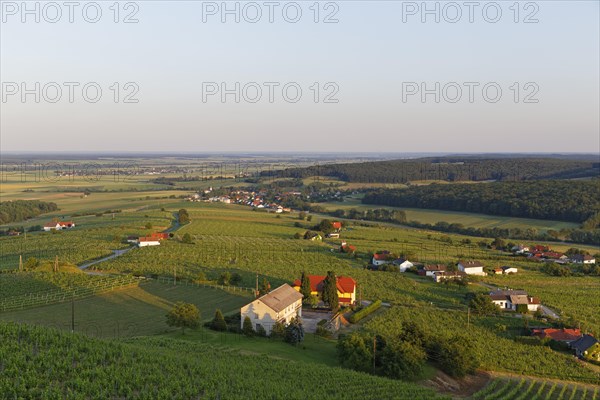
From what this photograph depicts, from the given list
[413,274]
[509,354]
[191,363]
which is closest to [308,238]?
[413,274]

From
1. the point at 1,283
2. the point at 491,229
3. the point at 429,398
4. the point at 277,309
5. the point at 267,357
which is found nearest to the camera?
the point at 429,398

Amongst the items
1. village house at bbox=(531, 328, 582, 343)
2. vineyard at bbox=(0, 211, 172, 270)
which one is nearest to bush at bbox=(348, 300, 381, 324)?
village house at bbox=(531, 328, 582, 343)

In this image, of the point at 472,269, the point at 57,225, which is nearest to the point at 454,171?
the point at 472,269

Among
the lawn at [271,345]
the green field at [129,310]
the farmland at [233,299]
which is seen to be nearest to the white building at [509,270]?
the farmland at [233,299]

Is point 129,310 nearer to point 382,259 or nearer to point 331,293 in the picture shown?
point 331,293

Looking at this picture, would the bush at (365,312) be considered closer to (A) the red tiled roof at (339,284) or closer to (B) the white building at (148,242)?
(A) the red tiled roof at (339,284)

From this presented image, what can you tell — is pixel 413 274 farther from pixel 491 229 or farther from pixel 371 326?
pixel 491 229
